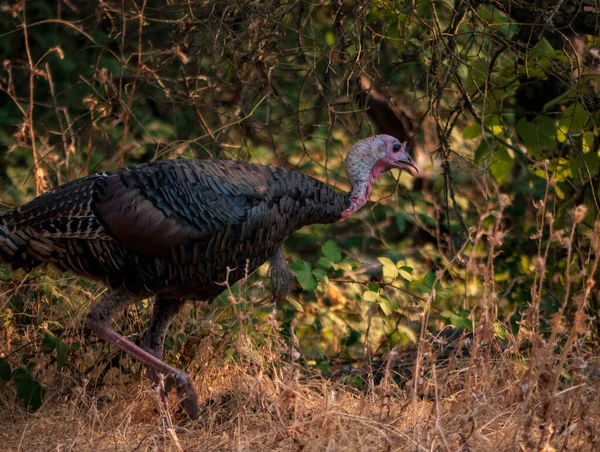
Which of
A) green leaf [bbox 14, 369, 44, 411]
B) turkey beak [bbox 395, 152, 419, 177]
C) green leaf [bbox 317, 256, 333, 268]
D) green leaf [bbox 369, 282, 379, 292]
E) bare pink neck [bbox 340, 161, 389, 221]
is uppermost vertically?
turkey beak [bbox 395, 152, 419, 177]

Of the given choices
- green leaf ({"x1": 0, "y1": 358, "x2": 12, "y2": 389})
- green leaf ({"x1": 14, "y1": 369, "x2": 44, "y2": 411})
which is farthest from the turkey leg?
green leaf ({"x1": 0, "y1": 358, "x2": 12, "y2": 389})

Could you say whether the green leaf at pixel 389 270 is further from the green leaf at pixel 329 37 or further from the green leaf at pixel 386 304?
the green leaf at pixel 329 37

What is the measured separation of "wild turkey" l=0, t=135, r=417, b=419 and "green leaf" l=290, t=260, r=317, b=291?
0.54 m

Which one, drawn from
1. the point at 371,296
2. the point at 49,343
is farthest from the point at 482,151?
the point at 49,343

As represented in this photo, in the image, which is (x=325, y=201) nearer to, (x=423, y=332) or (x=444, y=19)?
(x=423, y=332)

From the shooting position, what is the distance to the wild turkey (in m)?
3.83

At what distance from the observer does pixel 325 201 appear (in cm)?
434

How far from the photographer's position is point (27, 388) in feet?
13.3

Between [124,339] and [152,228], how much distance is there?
1.72ft

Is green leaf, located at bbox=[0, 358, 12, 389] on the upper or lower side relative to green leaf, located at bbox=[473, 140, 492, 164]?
lower

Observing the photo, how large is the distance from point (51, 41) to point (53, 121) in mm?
627

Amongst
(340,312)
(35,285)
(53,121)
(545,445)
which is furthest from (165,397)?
(53,121)

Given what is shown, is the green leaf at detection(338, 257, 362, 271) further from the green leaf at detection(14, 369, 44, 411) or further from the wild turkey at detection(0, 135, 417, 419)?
the green leaf at detection(14, 369, 44, 411)

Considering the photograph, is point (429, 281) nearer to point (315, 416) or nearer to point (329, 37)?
point (315, 416)
